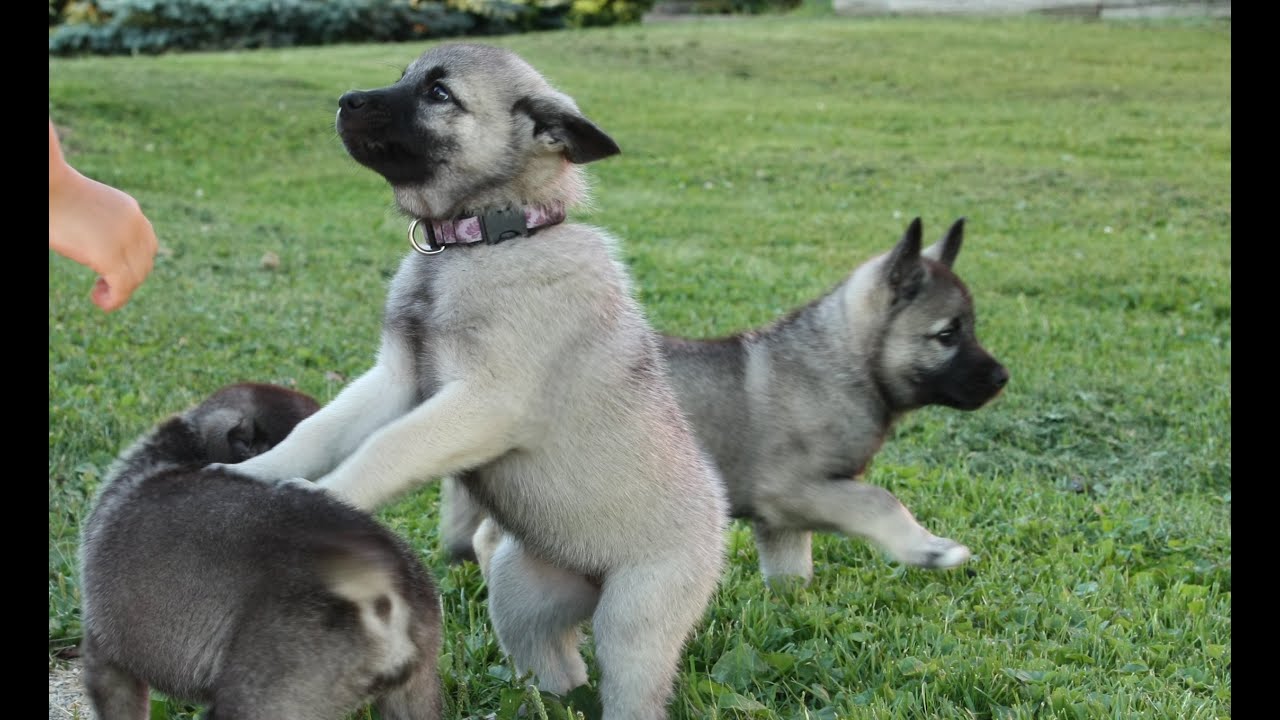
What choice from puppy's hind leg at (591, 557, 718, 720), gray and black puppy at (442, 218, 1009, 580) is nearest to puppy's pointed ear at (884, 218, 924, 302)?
gray and black puppy at (442, 218, 1009, 580)

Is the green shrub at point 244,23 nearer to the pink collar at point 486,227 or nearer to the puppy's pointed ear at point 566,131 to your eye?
the puppy's pointed ear at point 566,131

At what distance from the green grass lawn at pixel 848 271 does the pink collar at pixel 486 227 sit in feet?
4.08

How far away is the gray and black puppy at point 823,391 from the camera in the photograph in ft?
16.4

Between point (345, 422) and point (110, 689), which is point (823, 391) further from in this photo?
point (110, 689)

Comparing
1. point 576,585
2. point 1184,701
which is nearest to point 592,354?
point 576,585

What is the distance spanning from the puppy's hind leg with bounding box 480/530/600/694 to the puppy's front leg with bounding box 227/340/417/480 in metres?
0.57

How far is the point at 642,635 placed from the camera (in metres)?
3.61

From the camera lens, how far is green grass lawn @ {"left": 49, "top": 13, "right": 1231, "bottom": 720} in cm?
429

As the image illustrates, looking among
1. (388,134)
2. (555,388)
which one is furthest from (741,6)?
(555,388)

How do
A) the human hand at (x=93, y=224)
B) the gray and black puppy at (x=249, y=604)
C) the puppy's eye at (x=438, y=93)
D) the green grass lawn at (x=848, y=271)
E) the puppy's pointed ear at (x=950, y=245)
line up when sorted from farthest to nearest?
1. the puppy's pointed ear at (x=950, y=245)
2. the green grass lawn at (x=848, y=271)
3. the puppy's eye at (x=438, y=93)
4. the gray and black puppy at (x=249, y=604)
5. the human hand at (x=93, y=224)

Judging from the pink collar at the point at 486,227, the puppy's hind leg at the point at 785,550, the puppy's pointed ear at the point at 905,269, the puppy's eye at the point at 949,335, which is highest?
the pink collar at the point at 486,227

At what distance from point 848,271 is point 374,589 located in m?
7.92

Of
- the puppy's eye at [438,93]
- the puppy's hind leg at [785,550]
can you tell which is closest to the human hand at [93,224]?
the puppy's eye at [438,93]
